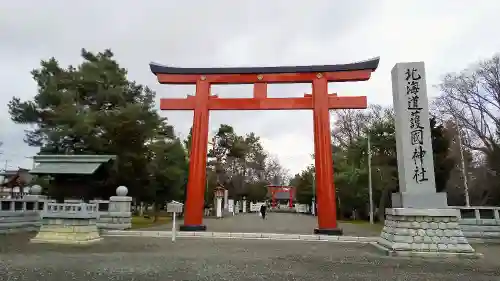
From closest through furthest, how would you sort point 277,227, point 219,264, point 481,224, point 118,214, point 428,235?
point 219,264, point 428,235, point 481,224, point 118,214, point 277,227

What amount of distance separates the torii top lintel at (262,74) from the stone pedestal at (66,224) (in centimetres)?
717

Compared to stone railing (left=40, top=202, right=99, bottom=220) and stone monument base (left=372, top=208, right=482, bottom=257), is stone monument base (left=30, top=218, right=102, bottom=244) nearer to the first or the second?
stone railing (left=40, top=202, right=99, bottom=220)

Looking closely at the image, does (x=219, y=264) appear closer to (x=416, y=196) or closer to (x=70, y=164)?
(x=416, y=196)

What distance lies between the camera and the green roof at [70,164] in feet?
46.0

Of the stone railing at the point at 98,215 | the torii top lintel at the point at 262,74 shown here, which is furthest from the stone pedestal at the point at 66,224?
the torii top lintel at the point at 262,74

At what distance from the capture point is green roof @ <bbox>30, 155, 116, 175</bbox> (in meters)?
14.0

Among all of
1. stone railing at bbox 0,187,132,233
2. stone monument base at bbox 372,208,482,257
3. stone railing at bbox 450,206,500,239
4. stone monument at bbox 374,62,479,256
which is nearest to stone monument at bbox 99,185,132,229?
stone railing at bbox 0,187,132,233

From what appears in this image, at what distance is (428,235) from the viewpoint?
32.1 ft

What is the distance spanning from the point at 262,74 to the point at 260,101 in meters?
1.30

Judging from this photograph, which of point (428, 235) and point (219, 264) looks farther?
point (428, 235)

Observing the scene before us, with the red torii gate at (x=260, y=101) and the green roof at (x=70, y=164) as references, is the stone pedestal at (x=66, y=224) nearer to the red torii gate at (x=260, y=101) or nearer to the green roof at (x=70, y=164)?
the green roof at (x=70, y=164)

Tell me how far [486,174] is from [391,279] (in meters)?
23.5

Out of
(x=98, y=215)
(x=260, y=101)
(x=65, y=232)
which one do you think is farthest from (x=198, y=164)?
(x=65, y=232)

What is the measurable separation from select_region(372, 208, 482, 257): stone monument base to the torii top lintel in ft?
25.0
